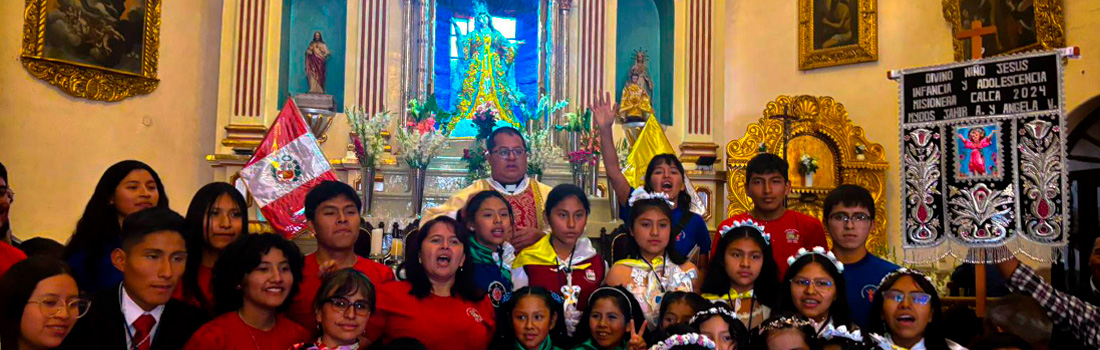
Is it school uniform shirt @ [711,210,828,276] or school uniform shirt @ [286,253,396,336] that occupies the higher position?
school uniform shirt @ [711,210,828,276]

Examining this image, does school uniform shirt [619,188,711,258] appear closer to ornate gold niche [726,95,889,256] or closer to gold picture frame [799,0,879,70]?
ornate gold niche [726,95,889,256]

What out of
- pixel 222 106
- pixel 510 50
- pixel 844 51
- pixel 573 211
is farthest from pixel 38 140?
pixel 844 51

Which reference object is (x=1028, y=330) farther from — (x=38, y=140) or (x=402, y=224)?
(x=38, y=140)

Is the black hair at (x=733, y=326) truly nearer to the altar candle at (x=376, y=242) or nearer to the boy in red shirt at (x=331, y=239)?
the boy in red shirt at (x=331, y=239)

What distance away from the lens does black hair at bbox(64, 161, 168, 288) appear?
3.49 m

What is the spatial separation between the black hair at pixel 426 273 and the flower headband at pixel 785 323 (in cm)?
112

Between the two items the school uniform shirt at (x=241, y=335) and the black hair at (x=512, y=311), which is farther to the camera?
the black hair at (x=512, y=311)

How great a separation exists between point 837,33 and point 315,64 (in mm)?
5682

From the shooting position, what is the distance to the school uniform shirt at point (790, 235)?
439 centimetres

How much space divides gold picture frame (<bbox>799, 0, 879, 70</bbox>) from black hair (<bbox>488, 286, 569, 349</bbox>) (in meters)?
7.13

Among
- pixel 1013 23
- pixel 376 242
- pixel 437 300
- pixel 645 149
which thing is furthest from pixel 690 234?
pixel 1013 23

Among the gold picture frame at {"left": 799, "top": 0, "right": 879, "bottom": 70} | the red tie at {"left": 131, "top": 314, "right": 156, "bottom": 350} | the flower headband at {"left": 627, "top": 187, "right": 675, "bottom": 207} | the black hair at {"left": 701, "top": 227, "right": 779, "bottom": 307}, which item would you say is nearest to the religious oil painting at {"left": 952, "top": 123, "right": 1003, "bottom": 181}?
the black hair at {"left": 701, "top": 227, "right": 779, "bottom": 307}

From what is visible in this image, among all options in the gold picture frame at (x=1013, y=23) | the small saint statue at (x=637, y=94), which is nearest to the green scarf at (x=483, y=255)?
the gold picture frame at (x=1013, y=23)

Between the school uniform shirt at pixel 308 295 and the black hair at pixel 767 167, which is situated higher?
the black hair at pixel 767 167
